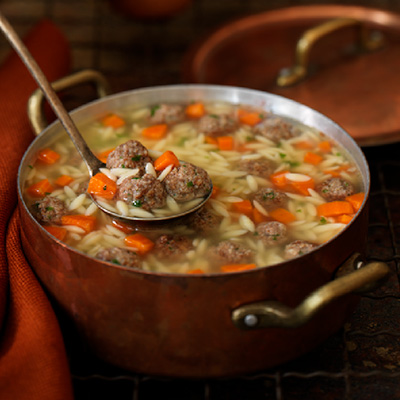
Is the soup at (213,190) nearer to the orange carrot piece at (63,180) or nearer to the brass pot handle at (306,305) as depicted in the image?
the orange carrot piece at (63,180)

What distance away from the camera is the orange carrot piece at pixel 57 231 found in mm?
2314

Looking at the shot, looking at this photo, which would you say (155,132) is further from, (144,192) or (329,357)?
(329,357)

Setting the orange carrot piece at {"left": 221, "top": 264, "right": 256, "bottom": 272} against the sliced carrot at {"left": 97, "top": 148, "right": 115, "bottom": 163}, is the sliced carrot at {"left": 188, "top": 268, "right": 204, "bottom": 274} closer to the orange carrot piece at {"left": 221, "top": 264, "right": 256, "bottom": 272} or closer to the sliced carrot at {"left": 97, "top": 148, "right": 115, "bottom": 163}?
the orange carrot piece at {"left": 221, "top": 264, "right": 256, "bottom": 272}

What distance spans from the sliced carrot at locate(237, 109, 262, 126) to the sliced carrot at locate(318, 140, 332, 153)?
0.32 m

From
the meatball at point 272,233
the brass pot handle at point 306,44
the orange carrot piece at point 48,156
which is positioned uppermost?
the orange carrot piece at point 48,156

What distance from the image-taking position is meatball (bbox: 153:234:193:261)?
7.40ft

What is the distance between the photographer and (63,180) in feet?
8.60

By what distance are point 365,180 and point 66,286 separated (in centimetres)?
114

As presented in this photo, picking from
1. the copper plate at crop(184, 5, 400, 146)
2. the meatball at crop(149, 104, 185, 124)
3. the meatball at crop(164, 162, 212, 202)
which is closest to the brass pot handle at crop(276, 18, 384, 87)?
the copper plate at crop(184, 5, 400, 146)

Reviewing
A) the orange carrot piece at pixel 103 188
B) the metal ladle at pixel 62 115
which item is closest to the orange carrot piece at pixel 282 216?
the orange carrot piece at pixel 103 188

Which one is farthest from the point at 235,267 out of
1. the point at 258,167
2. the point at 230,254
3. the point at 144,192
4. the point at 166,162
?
the point at 258,167

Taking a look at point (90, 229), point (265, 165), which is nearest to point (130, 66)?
point (265, 165)

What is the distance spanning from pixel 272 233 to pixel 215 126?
0.77 metres

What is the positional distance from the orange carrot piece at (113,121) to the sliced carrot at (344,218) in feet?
3.66
